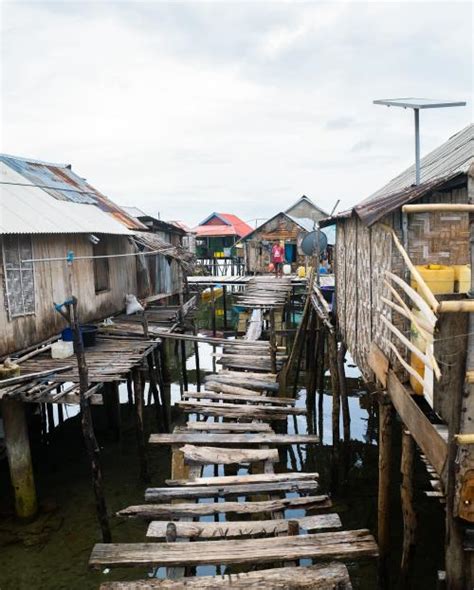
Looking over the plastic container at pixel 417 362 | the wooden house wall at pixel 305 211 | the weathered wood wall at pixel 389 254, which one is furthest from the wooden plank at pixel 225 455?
the wooden house wall at pixel 305 211

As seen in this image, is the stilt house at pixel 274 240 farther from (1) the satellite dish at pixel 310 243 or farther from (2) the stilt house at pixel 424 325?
(2) the stilt house at pixel 424 325

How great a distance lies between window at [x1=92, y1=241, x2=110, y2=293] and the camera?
13663 millimetres

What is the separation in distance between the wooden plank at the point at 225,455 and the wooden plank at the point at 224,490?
2.62 ft

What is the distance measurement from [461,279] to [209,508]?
4.15 metres

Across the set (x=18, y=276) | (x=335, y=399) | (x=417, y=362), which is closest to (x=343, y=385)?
(x=335, y=399)

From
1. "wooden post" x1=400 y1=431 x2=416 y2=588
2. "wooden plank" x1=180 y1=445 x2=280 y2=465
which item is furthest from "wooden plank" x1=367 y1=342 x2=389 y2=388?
"wooden plank" x1=180 y1=445 x2=280 y2=465

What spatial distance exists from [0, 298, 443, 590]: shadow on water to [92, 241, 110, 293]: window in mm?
3769

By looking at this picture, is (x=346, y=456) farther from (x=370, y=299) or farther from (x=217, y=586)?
(x=217, y=586)

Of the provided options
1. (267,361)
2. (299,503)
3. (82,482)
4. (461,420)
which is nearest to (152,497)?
(299,503)

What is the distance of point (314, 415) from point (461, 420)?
34.5 feet

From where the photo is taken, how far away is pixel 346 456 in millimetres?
10094

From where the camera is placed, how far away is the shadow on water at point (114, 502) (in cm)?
769

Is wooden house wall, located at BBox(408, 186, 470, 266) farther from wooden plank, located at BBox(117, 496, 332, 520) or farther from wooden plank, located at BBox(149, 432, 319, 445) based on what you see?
wooden plank, located at BBox(117, 496, 332, 520)

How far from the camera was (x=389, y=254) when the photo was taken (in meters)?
6.45
